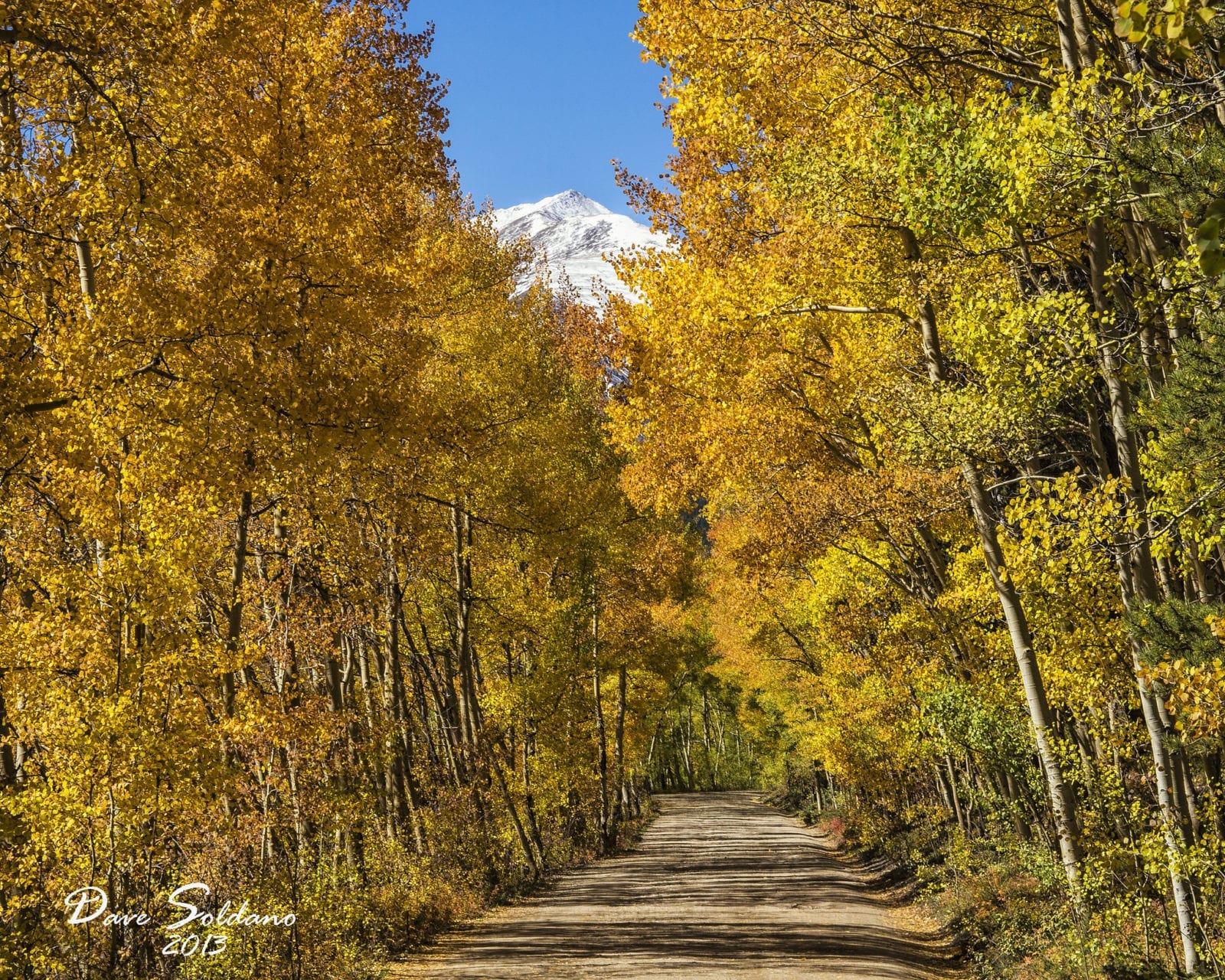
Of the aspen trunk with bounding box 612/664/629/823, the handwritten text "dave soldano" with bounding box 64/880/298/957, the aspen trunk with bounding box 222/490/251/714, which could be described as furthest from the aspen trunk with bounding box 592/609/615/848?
the handwritten text "dave soldano" with bounding box 64/880/298/957

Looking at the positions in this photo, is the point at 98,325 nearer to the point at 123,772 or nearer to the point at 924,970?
the point at 123,772

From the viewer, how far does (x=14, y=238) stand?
6.62 meters

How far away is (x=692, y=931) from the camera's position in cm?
1170

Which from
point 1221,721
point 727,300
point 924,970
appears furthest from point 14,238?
point 924,970

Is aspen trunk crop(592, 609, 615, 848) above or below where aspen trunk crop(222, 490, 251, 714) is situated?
below

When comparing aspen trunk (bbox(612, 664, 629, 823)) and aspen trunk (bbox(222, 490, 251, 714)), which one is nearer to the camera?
aspen trunk (bbox(222, 490, 251, 714))

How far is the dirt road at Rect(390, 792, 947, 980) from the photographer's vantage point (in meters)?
9.54

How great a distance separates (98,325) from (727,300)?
6.37 meters

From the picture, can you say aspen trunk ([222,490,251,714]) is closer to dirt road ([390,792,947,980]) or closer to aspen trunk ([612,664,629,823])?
dirt road ([390,792,947,980])

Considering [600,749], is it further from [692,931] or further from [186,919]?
[186,919]

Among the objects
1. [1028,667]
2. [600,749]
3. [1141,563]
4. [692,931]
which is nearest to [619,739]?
[600,749]

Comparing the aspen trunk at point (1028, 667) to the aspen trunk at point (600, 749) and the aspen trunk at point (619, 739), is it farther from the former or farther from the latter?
the aspen trunk at point (619, 739)

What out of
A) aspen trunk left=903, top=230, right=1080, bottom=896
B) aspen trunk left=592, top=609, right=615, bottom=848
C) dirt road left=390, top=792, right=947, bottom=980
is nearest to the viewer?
aspen trunk left=903, top=230, right=1080, bottom=896

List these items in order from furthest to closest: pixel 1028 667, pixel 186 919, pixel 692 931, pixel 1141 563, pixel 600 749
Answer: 1. pixel 600 749
2. pixel 692 931
3. pixel 1028 667
4. pixel 186 919
5. pixel 1141 563
